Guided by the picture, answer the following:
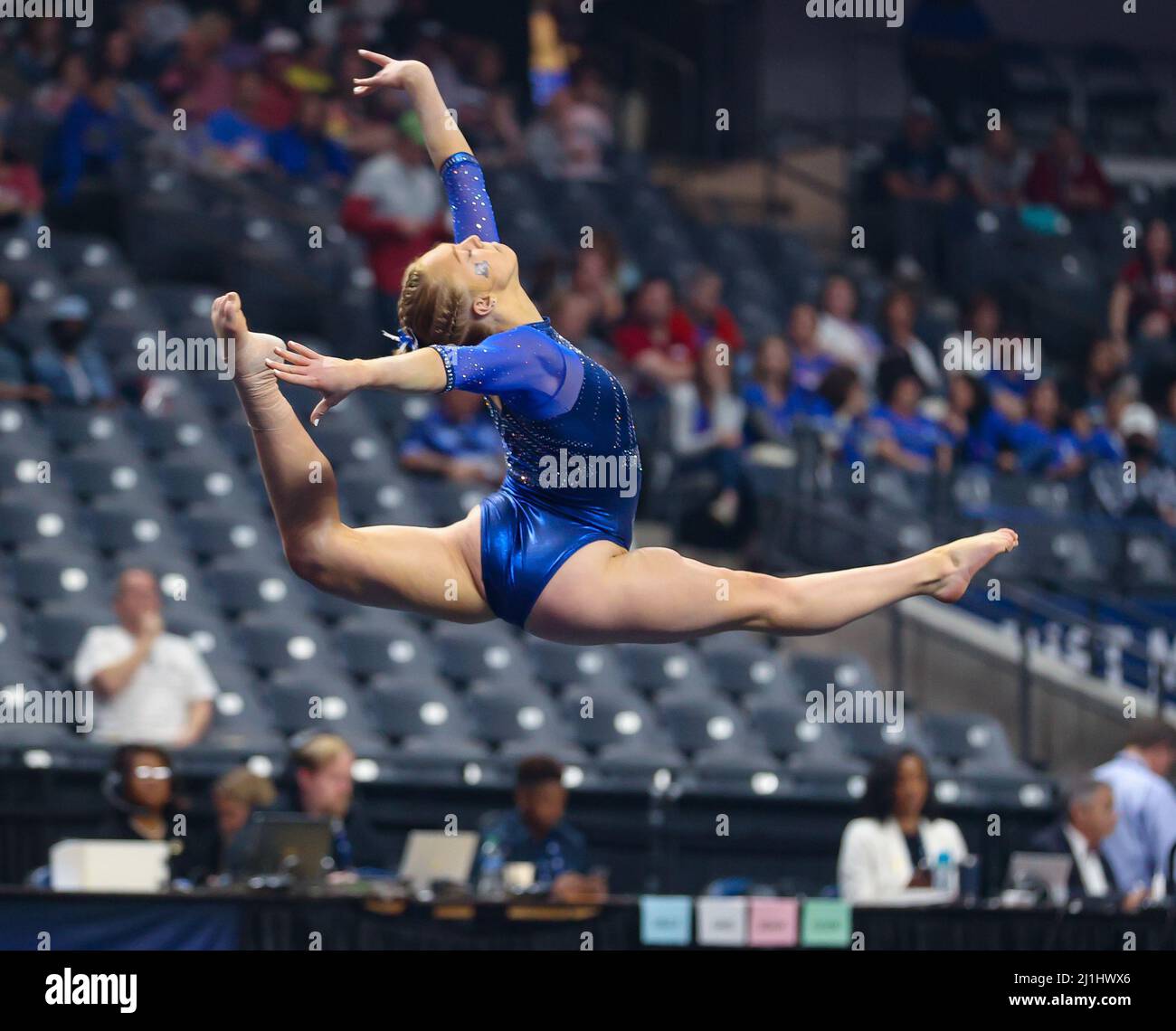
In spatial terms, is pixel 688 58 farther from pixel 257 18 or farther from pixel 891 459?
pixel 891 459

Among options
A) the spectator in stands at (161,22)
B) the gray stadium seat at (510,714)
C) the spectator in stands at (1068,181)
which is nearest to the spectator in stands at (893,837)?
the gray stadium seat at (510,714)

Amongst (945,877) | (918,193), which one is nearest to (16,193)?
(918,193)

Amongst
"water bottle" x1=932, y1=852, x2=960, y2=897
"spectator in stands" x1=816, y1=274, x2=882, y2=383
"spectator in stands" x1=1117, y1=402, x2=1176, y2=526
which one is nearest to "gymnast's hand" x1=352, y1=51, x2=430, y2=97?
"water bottle" x1=932, y1=852, x2=960, y2=897

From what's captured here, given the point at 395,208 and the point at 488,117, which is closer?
the point at 395,208

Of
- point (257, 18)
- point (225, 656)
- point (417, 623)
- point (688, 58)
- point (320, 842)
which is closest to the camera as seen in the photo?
point (320, 842)

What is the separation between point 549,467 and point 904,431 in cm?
623

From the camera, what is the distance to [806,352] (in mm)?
11750

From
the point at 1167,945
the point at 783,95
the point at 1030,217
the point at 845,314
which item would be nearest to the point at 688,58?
the point at 783,95

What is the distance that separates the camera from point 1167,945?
7.46 m

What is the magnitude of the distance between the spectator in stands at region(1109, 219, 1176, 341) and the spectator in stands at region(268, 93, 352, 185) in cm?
477

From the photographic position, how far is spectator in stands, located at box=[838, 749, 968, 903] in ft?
26.2

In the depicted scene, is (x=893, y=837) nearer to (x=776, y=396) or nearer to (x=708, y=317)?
(x=776, y=396)

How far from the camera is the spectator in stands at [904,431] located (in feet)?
37.3

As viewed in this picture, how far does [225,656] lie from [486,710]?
114 centimetres
